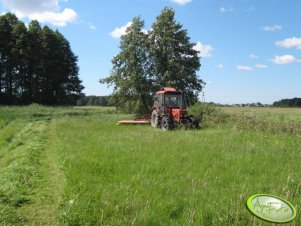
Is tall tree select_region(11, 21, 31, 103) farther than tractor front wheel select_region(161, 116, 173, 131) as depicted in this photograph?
Yes

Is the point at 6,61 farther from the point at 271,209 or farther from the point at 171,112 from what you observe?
the point at 271,209

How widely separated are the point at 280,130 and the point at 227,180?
38.5 feet

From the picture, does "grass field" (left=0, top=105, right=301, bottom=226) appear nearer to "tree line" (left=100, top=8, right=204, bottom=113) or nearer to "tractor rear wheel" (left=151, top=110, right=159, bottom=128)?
"tractor rear wheel" (left=151, top=110, right=159, bottom=128)

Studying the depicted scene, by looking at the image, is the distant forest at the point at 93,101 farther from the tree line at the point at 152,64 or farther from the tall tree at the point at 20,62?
the tree line at the point at 152,64

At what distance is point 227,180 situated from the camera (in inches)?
314

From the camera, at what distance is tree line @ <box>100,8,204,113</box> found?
34.3m

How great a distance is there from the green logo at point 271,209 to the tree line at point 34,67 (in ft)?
188

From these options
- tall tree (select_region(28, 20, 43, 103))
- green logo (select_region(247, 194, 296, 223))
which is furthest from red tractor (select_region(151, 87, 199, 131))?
tall tree (select_region(28, 20, 43, 103))

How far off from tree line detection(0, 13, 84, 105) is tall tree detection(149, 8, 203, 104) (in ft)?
97.4

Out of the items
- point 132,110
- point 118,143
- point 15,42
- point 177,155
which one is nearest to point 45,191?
point 177,155

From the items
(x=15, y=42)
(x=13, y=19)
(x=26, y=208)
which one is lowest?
(x=26, y=208)

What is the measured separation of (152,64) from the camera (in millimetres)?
35281

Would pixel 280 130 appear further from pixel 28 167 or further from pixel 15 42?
pixel 15 42

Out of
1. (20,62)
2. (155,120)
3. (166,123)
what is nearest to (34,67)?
(20,62)
